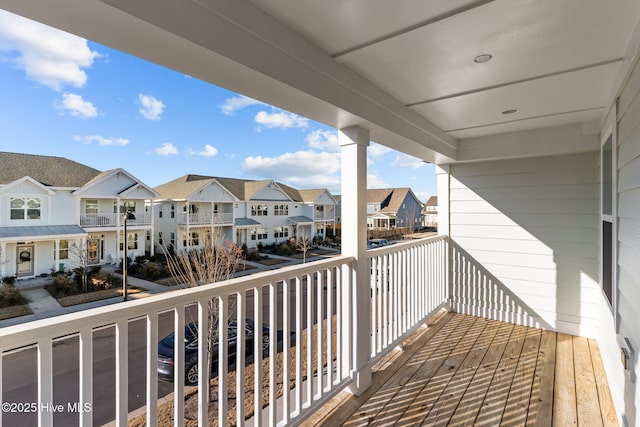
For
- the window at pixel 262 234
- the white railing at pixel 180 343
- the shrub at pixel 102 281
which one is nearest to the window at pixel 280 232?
the window at pixel 262 234

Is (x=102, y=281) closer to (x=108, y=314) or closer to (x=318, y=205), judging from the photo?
(x=108, y=314)

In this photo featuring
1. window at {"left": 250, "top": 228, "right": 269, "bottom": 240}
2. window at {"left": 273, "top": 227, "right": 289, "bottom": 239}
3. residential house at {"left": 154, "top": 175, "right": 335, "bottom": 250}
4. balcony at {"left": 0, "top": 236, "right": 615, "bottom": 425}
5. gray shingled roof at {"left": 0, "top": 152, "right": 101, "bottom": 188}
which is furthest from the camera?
window at {"left": 273, "top": 227, "right": 289, "bottom": 239}

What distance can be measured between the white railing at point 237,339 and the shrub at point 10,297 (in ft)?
1.09

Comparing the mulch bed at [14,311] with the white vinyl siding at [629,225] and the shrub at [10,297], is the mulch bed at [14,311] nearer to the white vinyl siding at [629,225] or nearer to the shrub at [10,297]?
the shrub at [10,297]

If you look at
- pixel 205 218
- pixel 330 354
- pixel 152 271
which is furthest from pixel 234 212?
pixel 330 354

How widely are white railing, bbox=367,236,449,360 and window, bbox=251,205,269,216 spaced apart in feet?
5.21

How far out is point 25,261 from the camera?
163 cm

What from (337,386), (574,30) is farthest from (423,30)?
(337,386)

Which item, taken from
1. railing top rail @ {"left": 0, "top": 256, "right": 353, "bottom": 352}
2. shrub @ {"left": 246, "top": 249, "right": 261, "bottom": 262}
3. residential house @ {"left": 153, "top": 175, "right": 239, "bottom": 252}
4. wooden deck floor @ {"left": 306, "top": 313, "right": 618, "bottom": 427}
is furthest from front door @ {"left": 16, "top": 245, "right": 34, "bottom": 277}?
wooden deck floor @ {"left": 306, "top": 313, "right": 618, "bottom": 427}

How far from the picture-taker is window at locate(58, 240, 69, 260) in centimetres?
176

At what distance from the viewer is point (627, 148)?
1.78 m

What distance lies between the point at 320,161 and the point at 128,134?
4274mm

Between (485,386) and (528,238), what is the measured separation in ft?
6.44

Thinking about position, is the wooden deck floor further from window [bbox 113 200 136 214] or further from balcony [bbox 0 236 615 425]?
window [bbox 113 200 136 214]
